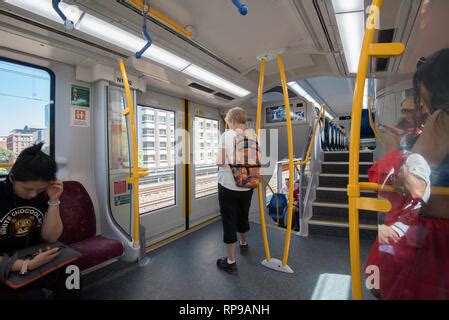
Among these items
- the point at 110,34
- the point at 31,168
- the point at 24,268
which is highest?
the point at 110,34

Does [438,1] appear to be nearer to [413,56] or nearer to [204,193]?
[413,56]

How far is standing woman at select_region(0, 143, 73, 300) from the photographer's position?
1363 millimetres

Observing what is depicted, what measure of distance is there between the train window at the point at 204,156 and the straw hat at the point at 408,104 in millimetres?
3638

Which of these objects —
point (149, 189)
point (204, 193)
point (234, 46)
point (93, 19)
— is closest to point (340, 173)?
point (204, 193)

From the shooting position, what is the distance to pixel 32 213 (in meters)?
1.50

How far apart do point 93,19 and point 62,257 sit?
1766 millimetres

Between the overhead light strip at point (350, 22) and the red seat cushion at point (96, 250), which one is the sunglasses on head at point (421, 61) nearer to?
the overhead light strip at point (350, 22)

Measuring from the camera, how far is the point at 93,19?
5.49 feet

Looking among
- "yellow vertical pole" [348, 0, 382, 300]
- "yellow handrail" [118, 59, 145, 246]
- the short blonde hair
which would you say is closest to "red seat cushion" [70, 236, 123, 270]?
"yellow handrail" [118, 59, 145, 246]

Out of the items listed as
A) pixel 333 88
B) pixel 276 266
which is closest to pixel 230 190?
pixel 276 266

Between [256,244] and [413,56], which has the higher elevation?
[413,56]

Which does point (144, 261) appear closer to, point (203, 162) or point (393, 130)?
point (203, 162)

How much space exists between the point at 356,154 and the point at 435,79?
1.08ft

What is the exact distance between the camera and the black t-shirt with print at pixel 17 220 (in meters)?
1.41
